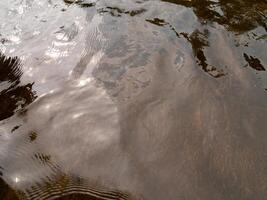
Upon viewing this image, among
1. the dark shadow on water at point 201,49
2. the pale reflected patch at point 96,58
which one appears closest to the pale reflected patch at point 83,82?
the pale reflected patch at point 96,58

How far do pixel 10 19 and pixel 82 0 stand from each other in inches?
34.8

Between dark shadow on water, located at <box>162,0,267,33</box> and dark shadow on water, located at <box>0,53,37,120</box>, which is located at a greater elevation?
dark shadow on water, located at <box>162,0,267,33</box>

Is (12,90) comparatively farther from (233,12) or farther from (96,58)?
(233,12)

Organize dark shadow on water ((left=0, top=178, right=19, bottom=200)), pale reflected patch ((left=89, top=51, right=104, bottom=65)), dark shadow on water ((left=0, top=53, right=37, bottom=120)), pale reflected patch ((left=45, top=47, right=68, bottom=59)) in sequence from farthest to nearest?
pale reflected patch ((left=45, top=47, right=68, bottom=59)), pale reflected patch ((left=89, top=51, right=104, bottom=65)), dark shadow on water ((left=0, top=53, right=37, bottom=120)), dark shadow on water ((left=0, top=178, right=19, bottom=200))

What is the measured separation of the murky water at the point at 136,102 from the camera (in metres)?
1.85

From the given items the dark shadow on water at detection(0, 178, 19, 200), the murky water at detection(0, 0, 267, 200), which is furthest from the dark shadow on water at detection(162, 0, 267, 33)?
the dark shadow on water at detection(0, 178, 19, 200)

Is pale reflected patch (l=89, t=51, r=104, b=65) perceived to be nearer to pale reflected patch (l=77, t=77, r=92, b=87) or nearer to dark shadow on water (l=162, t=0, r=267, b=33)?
pale reflected patch (l=77, t=77, r=92, b=87)

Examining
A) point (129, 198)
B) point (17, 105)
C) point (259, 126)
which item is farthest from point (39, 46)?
point (259, 126)

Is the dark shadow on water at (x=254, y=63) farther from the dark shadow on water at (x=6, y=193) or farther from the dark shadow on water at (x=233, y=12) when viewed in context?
the dark shadow on water at (x=6, y=193)

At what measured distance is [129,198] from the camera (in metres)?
1.75

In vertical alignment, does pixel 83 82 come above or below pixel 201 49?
below

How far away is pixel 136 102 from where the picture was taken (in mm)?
2336

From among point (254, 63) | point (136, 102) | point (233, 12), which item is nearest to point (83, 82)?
point (136, 102)

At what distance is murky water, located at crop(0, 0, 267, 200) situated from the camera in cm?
185
